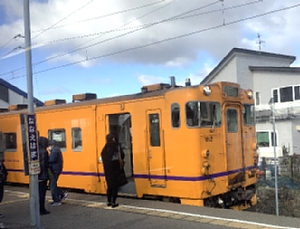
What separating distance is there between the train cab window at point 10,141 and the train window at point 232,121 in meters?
7.70

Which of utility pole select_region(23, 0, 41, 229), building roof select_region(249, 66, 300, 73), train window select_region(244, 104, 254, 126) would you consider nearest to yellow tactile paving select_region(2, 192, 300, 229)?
utility pole select_region(23, 0, 41, 229)

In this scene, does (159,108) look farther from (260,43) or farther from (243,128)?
(260,43)

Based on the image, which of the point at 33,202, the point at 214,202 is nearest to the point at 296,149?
the point at 214,202

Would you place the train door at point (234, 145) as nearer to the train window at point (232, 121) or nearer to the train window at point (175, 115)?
the train window at point (232, 121)

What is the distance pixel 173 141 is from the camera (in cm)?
A: 949

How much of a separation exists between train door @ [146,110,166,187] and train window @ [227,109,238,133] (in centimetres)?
179

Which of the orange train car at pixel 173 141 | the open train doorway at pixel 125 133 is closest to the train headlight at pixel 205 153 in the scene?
the orange train car at pixel 173 141

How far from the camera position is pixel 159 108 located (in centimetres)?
984

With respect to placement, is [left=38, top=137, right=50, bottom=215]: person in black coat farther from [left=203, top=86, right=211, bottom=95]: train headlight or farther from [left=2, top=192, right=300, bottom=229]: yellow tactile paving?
[left=203, top=86, right=211, bottom=95]: train headlight

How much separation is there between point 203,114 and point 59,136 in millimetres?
4992

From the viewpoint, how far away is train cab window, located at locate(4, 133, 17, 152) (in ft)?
47.1

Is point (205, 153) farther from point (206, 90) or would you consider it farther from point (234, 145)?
point (206, 90)

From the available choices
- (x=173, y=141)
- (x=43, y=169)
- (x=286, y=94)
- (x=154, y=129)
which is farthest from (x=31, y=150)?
(x=286, y=94)

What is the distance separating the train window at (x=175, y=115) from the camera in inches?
373
